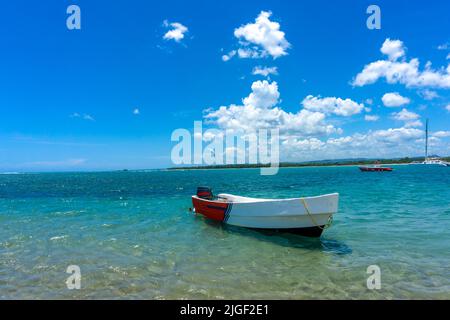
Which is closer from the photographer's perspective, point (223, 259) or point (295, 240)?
point (223, 259)

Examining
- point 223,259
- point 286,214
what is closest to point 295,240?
point 286,214

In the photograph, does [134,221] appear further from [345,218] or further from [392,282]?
[392,282]

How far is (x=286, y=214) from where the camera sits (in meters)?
12.5

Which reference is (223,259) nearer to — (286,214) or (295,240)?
(295,240)

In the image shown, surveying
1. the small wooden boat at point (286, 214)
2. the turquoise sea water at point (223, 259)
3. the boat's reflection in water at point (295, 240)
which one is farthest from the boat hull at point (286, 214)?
the turquoise sea water at point (223, 259)

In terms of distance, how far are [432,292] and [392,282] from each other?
0.88 m

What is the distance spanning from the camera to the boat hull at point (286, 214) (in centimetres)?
1168

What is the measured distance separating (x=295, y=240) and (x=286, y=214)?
3.73ft

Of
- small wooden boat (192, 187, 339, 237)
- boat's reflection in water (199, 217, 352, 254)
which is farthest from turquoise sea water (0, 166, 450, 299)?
small wooden boat (192, 187, 339, 237)

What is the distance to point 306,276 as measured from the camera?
817cm

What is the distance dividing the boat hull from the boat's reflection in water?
0.24 m

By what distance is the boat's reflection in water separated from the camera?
10999 mm

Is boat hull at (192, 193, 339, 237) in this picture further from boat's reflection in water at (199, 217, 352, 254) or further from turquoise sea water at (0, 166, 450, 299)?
turquoise sea water at (0, 166, 450, 299)
